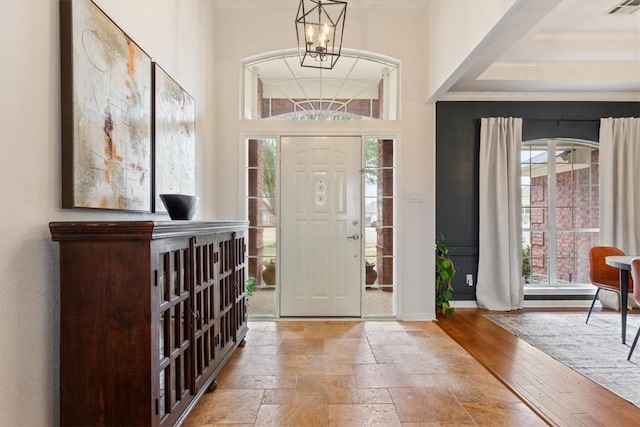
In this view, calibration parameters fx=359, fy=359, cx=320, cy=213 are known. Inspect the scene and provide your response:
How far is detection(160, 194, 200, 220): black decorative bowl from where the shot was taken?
223cm

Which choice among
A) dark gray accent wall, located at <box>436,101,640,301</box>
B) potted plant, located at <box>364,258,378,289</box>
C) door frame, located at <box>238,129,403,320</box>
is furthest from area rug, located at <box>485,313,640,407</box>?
potted plant, located at <box>364,258,378,289</box>

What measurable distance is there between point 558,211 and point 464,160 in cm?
152

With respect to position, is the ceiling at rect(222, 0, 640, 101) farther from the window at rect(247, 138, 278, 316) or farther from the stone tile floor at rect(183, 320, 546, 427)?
the stone tile floor at rect(183, 320, 546, 427)

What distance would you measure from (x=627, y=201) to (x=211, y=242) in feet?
17.0

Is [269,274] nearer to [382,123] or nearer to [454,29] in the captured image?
[382,123]

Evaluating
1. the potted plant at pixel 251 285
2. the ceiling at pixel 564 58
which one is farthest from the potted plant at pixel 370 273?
the ceiling at pixel 564 58

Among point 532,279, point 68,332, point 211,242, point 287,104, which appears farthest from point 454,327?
point 68,332

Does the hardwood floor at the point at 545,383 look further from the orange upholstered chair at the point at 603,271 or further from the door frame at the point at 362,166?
the orange upholstered chair at the point at 603,271

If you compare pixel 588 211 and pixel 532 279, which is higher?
pixel 588 211

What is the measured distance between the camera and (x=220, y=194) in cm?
417

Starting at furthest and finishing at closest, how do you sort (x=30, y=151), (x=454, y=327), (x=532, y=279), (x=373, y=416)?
(x=532, y=279) < (x=454, y=327) < (x=373, y=416) < (x=30, y=151)

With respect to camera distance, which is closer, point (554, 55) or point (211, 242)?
point (211, 242)

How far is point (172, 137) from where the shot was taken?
2830 mm

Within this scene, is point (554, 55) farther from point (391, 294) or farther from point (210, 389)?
point (210, 389)
